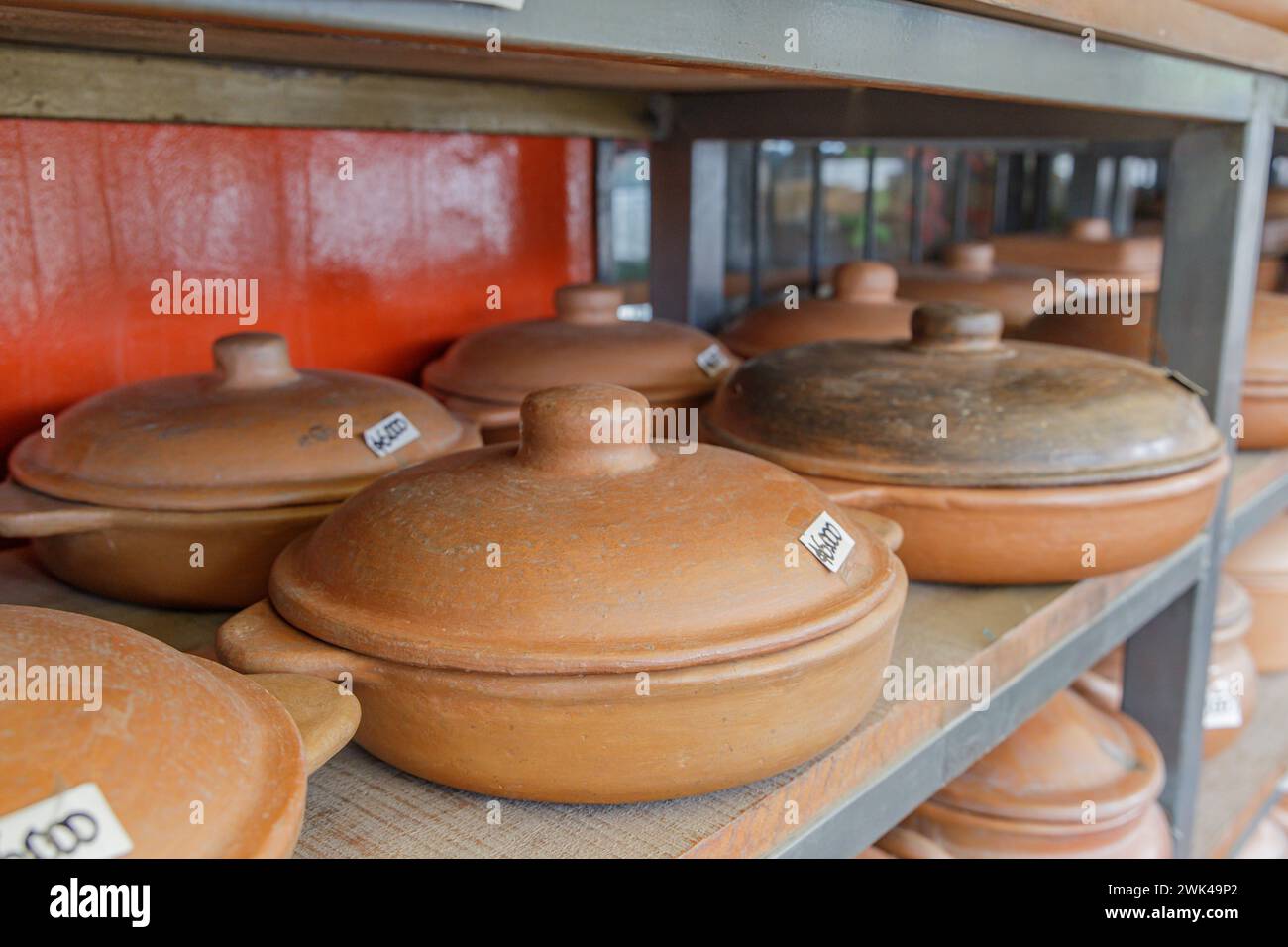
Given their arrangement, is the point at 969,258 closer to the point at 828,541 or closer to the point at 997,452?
the point at 997,452

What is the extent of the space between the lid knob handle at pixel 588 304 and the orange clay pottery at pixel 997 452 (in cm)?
40

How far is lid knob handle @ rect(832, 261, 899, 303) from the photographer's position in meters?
2.03

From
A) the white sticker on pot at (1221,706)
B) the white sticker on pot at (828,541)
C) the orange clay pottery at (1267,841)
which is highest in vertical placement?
the white sticker on pot at (828,541)

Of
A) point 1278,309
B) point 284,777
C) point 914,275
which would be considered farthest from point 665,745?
point 914,275

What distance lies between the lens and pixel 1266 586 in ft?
8.23

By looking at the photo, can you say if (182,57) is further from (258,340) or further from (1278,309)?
(1278,309)

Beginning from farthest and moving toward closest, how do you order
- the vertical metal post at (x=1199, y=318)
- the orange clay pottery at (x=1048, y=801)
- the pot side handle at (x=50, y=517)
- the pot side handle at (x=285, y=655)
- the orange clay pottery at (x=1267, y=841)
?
the orange clay pottery at (x=1267, y=841), the vertical metal post at (x=1199, y=318), the orange clay pottery at (x=1048, y=801), the pot side handle at (x=50, y=517), the pot side handle at (x=285, y=655)

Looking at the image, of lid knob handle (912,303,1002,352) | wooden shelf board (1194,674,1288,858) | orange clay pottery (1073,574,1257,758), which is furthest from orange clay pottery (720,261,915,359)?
wooden shelf board (1194,674,1288,858)

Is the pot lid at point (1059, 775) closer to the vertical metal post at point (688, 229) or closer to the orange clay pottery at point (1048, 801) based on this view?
the orange clay pottery at point (1048, 801)

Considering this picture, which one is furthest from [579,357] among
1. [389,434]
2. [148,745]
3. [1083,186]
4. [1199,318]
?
[1083,186]

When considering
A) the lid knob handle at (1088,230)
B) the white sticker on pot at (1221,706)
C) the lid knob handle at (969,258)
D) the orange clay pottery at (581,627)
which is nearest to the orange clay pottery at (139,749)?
the orange clay pottery at (581,627)

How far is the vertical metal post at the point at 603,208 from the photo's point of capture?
7.10ft

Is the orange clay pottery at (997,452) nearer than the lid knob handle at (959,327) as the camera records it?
Yes

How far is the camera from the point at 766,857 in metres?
0.87
